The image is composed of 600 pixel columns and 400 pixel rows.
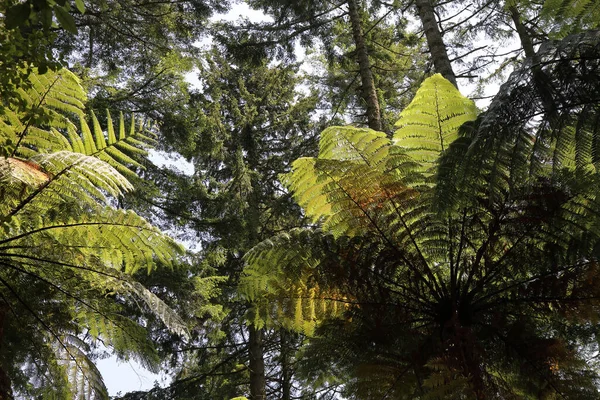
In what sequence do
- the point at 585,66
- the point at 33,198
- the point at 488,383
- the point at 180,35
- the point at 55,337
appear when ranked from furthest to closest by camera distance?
the point at 180,35, the point at 55,337, the point at 33,198, the point at 488,383, the point at 585,66

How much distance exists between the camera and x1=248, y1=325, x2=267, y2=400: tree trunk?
8.04m

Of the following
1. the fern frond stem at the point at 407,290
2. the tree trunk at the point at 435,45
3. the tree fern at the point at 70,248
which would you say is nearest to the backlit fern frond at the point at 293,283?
the fern frond stem at the point at 407,290

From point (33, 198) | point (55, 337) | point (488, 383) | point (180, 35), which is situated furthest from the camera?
point (180, 35)

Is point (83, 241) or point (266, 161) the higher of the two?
point (266, 161)

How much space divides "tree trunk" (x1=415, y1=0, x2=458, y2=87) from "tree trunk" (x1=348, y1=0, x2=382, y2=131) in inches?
41.6

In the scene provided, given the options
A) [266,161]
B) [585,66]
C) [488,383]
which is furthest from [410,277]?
[266,161]

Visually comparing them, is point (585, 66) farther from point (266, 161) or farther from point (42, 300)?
point (266, 161)

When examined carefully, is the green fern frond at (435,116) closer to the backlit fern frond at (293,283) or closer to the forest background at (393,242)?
the forest background at (393,242)

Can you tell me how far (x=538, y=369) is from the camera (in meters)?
2.39

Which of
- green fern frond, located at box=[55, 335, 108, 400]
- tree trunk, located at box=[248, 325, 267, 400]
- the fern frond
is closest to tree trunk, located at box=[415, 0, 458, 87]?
the fern frond

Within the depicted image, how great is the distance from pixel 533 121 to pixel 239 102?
1008cm

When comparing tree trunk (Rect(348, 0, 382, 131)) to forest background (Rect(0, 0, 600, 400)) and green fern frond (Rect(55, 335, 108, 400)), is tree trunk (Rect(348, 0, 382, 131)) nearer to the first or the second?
forest background (Rect(0, 0, 600, 400))

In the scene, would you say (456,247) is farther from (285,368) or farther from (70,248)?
(285,368)

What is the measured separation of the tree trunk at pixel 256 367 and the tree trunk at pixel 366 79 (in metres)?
4.14
